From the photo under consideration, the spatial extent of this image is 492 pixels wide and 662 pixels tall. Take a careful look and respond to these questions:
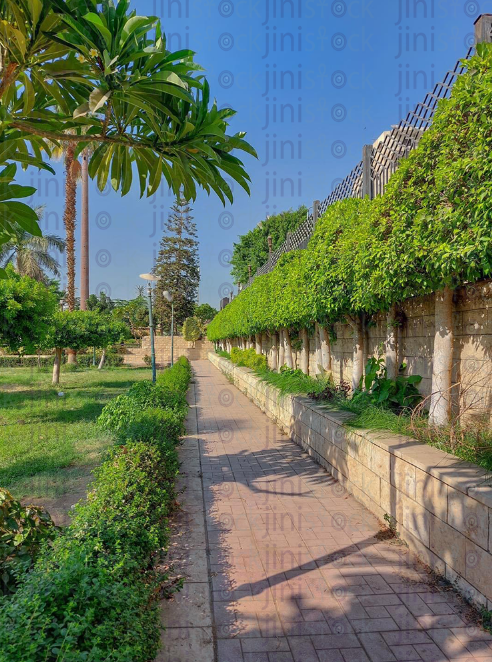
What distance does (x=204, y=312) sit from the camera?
199 ft

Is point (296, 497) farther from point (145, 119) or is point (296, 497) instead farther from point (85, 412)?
point (85, 412)

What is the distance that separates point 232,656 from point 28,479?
453 centimetres

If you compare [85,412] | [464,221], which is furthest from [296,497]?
[85,412]

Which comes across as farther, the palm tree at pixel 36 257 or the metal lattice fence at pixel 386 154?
the palm tree at pixel 36 257

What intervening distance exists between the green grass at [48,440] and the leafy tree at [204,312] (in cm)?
4312

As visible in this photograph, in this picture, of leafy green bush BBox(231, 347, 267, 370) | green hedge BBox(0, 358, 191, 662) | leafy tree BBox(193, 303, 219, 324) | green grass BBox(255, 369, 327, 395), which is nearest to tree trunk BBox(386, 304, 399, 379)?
green grass BBox(255, 369, 327, 395)

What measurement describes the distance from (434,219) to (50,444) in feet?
24.4

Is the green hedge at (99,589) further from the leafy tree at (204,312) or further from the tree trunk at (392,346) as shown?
the leafy tree at (204,312)

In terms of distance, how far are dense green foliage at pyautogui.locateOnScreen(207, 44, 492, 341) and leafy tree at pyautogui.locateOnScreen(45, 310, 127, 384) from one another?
590 inches

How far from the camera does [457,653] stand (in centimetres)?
256

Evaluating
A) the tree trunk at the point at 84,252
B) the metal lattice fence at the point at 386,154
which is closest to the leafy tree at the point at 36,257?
the tree trunk at the point at 84,252

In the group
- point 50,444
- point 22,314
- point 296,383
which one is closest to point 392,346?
point 296,383

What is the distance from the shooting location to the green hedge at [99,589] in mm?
1644

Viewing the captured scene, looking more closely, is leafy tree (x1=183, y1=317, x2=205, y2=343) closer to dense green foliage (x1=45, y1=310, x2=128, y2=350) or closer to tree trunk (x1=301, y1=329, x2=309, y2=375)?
dense green foliage (x1=45, y1=310, x2=128, y2=350)
